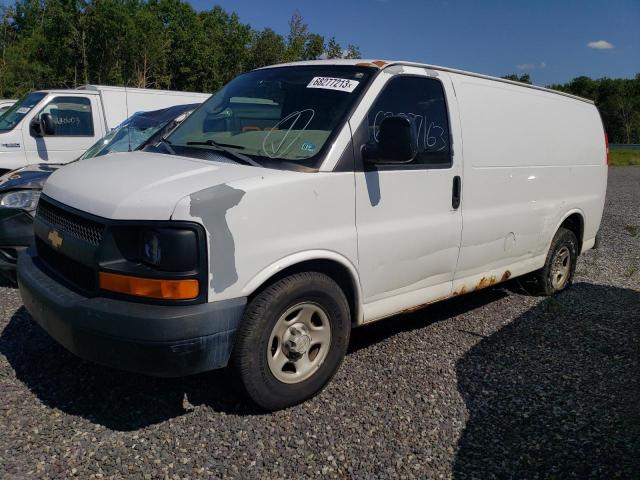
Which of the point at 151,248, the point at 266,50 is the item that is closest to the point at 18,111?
the point at 151,248

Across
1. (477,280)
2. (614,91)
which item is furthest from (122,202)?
(614,91)

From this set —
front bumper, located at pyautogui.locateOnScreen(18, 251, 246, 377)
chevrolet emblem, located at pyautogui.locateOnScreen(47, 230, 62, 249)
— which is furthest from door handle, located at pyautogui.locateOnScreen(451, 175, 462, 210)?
chevrolet emblem, located at pyautogui.locateOnScreen(47, 230, 62, 249)

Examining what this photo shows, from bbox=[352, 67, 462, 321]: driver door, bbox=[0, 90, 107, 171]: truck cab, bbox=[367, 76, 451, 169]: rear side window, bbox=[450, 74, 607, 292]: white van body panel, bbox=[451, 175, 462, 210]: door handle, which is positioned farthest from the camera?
bbox=[0, 90, 107, 171]: truck cab

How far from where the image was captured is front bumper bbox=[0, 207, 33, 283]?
16.7 ft

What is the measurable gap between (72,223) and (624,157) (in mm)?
40036

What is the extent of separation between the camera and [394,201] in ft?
12.2

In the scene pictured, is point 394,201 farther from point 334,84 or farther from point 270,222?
point 270,222

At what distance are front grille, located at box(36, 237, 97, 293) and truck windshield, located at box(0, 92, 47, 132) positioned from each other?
672 centimetres

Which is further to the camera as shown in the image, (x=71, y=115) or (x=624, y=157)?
(x=624, y=157)

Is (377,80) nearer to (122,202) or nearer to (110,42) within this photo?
(122,202)

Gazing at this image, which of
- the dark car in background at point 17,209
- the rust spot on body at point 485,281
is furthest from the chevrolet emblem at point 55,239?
the rust spot on body at point 485,281

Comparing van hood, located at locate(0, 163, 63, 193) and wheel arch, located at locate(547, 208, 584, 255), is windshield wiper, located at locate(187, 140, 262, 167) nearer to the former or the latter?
van hood, located at locate(0, 163, 63, 193)

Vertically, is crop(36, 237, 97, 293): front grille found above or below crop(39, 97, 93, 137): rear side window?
below

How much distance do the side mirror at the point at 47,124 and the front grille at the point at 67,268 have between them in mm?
6184
